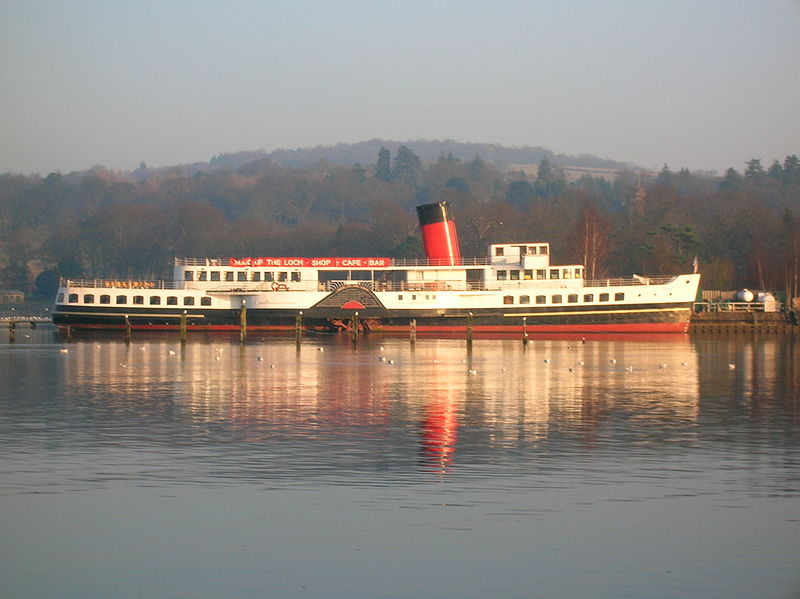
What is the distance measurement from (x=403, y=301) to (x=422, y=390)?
37.3m

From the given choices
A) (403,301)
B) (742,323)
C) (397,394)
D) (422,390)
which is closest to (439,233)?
(403,301)

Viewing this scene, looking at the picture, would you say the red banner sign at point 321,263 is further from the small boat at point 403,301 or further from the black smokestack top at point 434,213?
the black smokestack top at point 434,213

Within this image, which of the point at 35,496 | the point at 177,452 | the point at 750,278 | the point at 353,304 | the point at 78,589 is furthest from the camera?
the point at 750,278

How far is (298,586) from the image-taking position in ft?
51.4

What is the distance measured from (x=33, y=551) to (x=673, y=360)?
4126 cm

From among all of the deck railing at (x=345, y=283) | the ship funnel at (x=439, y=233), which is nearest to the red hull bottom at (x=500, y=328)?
the deck railing at (x=345, y=283)

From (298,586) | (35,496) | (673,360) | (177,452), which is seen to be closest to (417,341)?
(673,360)

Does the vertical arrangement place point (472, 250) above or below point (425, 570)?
above

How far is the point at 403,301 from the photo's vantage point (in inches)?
3014

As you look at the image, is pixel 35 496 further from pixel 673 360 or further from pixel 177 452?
pixel 673 360

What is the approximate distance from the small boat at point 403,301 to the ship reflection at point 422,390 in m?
10.6

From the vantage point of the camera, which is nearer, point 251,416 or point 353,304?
point 251,416

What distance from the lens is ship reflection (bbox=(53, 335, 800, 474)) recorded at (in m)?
27.9

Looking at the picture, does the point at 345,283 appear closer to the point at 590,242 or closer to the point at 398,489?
the point at 590,242
